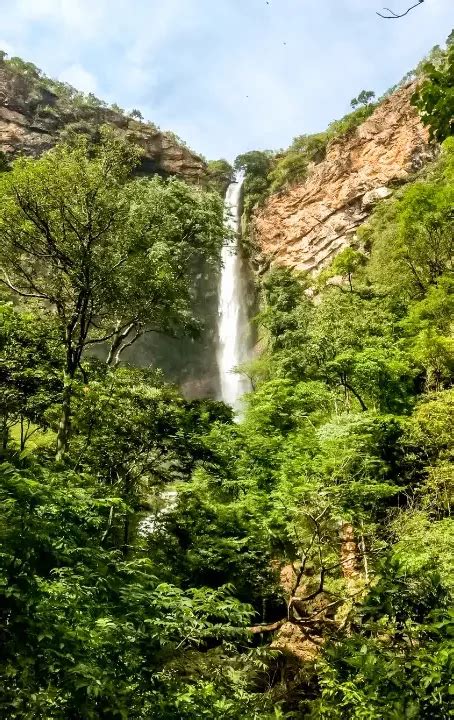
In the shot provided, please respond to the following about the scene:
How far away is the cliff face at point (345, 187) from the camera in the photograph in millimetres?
33750

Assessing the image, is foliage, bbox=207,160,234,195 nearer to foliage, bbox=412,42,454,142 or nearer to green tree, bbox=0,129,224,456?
green tree, bbox=0,129,224,456

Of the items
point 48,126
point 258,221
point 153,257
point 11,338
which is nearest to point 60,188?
point 153,257

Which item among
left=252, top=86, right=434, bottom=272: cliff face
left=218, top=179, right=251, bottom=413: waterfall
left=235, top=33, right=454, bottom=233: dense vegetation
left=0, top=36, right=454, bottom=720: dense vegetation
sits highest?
left=235, top=33, right=454, bottom=233: dense vegetation

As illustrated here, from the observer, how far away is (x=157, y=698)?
3525mm

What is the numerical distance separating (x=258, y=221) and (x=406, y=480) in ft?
105

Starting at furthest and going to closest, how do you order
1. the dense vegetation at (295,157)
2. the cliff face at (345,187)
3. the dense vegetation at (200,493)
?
the dense vegetation at (295,157), the cliff face at (345,187), the dense vegetation at (200,493)

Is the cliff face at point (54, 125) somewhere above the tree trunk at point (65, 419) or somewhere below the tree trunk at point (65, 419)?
above

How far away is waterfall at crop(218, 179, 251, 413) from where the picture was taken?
35094mm

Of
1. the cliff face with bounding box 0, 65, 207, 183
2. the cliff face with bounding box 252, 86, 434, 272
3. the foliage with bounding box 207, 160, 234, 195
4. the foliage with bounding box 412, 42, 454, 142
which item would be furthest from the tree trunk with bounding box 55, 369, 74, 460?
the foliage with bounding box 207, 160, 234, 195

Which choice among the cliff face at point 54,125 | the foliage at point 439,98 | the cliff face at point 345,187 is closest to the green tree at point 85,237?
the foliage at point 439,98

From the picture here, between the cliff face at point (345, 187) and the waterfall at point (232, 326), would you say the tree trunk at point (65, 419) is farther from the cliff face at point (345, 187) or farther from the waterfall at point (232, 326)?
the cliff face at point (345, 187)

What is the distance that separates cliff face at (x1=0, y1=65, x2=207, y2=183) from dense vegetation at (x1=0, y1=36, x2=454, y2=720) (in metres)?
30.0

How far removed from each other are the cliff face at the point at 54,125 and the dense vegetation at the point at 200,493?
30.0m

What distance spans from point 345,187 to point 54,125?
2480 cm
